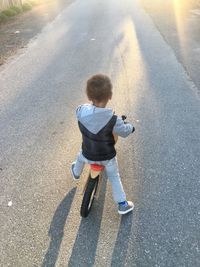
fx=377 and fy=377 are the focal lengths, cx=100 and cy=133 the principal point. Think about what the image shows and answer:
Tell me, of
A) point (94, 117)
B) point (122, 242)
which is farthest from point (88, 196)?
point (94, 117)

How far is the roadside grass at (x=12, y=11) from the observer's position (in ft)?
55.8

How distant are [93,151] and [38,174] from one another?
124 centimetres

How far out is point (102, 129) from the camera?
3.69 meters

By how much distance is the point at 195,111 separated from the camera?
6402 millimetres

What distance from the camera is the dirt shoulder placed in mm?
12086

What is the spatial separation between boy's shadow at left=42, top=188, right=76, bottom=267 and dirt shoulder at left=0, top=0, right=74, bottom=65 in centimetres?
696

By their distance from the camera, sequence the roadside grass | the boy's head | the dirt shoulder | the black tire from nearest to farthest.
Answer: the boy's head < the black tire < the dirt shoulder < the roadside grass

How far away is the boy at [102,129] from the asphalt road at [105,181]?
347 mm

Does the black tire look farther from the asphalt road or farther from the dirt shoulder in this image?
the dirt shoulder

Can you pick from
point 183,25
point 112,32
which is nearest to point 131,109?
point 112,32

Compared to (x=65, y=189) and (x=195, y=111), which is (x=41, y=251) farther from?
(x=195, y=111)

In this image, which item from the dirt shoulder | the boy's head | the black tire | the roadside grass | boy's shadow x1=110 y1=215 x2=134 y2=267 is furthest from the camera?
the roadside grass

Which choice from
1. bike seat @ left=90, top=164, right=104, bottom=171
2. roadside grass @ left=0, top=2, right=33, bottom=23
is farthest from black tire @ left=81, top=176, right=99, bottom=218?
roadside grass @ left=0, top=2, right=33, bottom=23

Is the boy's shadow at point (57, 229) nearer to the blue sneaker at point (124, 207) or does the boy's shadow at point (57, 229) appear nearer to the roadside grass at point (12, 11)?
the blue sneaker at point (124, 207)
